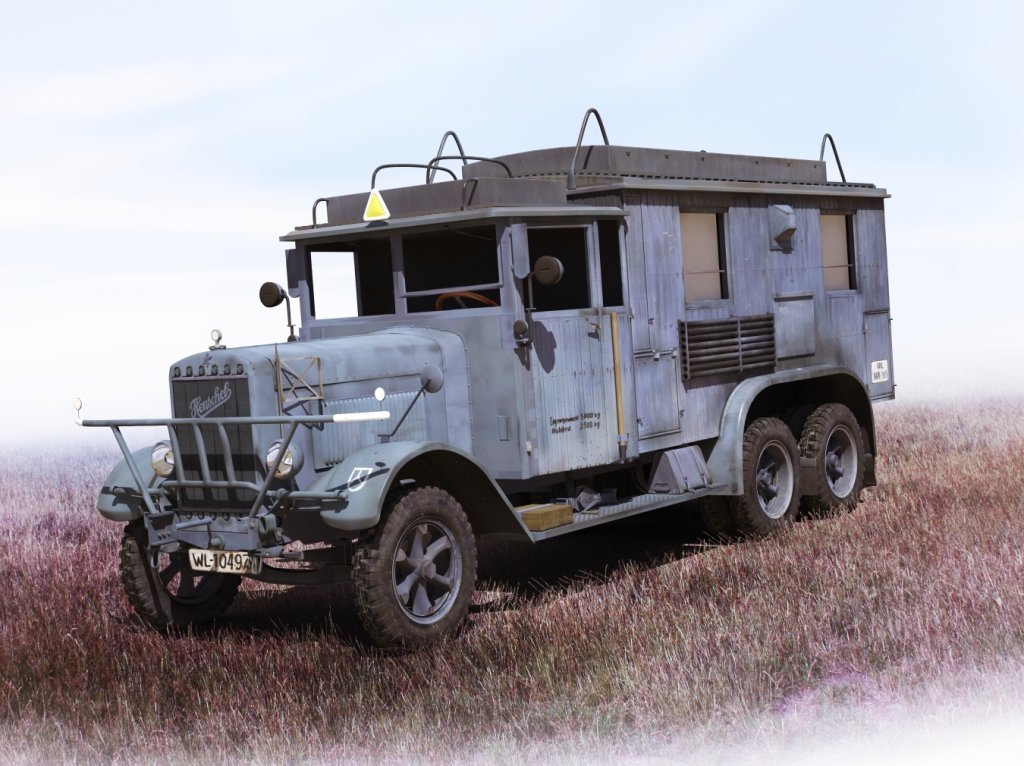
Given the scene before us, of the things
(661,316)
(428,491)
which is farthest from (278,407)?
(661,316)

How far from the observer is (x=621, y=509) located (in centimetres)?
842

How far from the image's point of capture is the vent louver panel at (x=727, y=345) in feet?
30.1

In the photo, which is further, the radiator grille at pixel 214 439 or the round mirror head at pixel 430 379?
the round mirror head at pixel 430 379

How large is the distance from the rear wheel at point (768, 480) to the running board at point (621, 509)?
332 mm

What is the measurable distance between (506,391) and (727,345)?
8.04ft

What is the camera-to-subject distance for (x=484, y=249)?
8.83m

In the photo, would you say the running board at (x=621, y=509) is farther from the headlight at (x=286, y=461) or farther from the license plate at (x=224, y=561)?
the license plate at (x=224, y=561)

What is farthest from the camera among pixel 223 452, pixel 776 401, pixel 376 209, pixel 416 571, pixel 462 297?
pixel 776 401

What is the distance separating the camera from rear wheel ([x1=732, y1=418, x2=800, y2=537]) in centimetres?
950

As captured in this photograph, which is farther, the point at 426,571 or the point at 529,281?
the point at 529,281

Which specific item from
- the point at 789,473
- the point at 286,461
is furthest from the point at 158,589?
the point at 789,473

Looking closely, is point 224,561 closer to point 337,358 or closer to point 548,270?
point 337,358

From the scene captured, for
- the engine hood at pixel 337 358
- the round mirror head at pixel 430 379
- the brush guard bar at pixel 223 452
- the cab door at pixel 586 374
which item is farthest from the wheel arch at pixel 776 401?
the brush guard bar at pixel 223 452

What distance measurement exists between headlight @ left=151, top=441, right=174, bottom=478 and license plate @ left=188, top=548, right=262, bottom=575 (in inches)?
20.4
